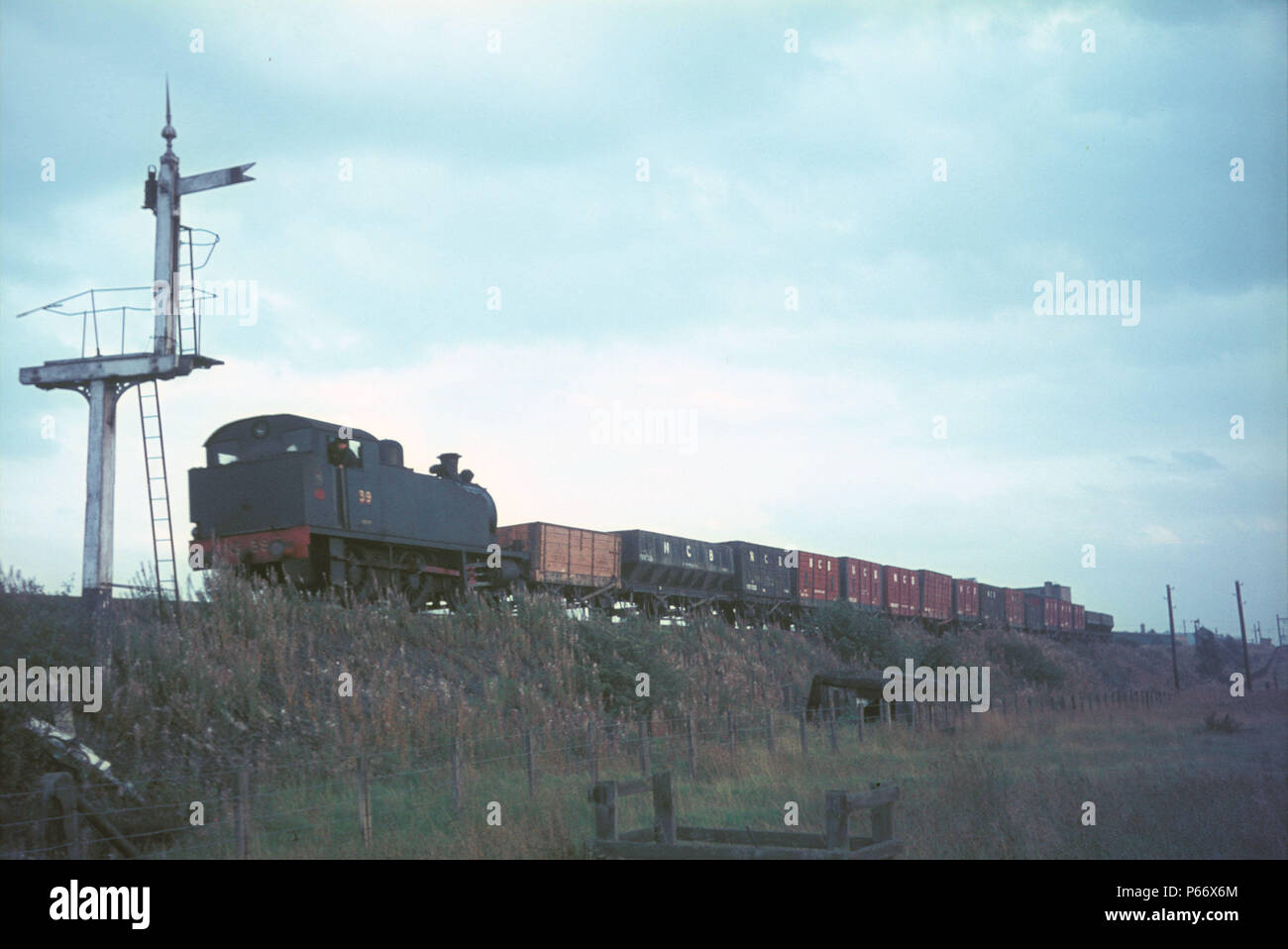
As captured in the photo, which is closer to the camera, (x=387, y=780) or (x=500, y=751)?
(x=387, y=780)

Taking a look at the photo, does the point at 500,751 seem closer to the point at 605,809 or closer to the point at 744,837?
the point at 605,809

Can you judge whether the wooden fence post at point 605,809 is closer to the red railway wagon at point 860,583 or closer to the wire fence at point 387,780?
the wire fence at point 387,780

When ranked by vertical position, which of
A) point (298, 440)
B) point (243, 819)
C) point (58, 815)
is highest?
point (298, 440)

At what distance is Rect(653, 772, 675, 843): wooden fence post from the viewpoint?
29.4 feet

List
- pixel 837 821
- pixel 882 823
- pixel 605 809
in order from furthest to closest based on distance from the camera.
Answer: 1. pixel 605 809
2. pixel 882 823
3. pixel 837 821

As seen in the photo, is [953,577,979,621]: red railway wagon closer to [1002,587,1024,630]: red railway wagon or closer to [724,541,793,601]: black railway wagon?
[1002,587,1024,630]: red railway wagon

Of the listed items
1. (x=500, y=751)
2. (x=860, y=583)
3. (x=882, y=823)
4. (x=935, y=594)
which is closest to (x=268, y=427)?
(x=500, y=751)

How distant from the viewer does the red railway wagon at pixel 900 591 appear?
42219 millimetres

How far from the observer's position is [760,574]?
35.5 m

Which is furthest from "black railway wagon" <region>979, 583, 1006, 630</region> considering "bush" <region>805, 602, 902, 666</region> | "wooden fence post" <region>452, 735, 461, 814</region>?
"wooden fence post" <region>452, 735, 461, 814</region>

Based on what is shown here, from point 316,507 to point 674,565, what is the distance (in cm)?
1516
